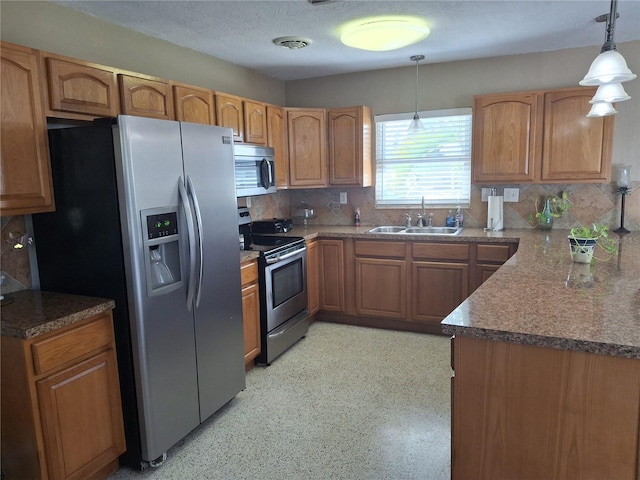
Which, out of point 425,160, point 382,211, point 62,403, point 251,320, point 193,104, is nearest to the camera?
point 62,403

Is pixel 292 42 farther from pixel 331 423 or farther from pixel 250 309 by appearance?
pixel 331 423

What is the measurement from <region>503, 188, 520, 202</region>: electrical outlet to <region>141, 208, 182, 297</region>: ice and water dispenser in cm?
300

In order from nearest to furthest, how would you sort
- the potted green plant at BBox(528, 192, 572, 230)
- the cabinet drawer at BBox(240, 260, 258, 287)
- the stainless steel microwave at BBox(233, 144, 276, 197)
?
1. the cabinet drawer at BBox(240, 260, 258, 287)
2. the stainless steel microwave at BBox(233, 144, 276, 197)
3. the potted green plant at BBox(528, 192, 572, 230)

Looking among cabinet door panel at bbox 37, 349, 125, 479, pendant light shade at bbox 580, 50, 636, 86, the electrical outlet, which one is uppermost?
pendant light shade at bbox 580, 50, 636, 86

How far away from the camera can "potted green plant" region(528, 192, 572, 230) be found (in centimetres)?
377

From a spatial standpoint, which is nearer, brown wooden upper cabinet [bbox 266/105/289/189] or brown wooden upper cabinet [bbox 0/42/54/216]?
brown wooden upper cabinet [bbox 0/42/54/216]

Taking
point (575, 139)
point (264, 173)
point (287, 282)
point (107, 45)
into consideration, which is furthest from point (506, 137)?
point (107, 45)

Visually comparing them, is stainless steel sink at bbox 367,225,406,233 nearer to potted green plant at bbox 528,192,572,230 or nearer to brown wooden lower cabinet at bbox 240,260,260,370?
potted green plant at bbox 528,192,572,230

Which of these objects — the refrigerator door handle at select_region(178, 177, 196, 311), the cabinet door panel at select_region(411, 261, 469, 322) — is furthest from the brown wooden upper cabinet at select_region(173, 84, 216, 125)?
the cabinet door panel at select_region(411, 261, 469, 322)

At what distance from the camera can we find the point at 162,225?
86.7 inches

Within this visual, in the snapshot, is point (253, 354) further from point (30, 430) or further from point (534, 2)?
point (534, 2)

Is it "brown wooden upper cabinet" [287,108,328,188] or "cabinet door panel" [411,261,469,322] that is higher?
"brown wooden upper cabinet" [287,108,328,188]

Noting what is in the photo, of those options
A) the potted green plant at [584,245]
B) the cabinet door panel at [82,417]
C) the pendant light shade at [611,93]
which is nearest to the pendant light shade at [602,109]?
the pendant light shade at [611,93]

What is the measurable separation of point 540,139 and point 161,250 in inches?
120
